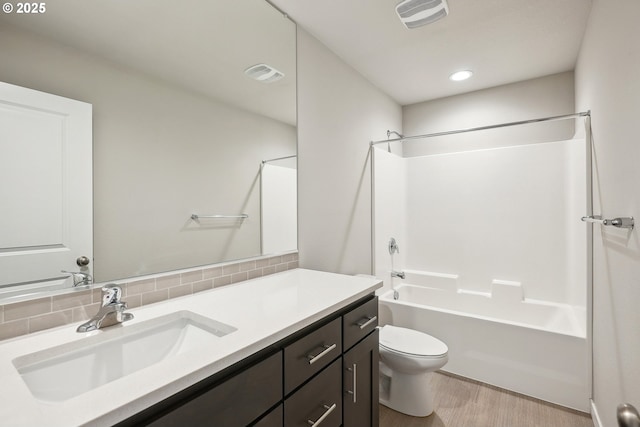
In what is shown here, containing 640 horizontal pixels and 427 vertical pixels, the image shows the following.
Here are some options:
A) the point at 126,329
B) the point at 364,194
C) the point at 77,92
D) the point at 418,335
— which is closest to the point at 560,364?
the point at 418,335

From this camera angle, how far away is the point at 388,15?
6.18 ft

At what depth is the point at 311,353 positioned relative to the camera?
1062mm

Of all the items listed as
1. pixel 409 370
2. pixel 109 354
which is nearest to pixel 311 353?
pixel 109 354

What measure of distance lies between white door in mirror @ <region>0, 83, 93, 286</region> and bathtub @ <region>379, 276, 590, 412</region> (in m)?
2.20

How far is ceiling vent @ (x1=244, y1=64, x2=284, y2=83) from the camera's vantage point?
5.70ft

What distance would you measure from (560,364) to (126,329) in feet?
8.19

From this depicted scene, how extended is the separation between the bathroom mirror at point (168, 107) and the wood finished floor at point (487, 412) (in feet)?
4.57

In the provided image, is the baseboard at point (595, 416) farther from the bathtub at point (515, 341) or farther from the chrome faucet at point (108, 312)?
the chrome faucet at point (108, 312)

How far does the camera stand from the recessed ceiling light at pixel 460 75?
8.88 feet

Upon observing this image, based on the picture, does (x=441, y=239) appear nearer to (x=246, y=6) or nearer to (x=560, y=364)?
(x=560, y=364)

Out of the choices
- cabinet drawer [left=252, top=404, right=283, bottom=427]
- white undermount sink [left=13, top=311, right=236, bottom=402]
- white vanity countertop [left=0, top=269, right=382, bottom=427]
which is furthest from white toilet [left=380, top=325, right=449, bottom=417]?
white undermount sink [left=13, top=311, right=236, bottom=402]

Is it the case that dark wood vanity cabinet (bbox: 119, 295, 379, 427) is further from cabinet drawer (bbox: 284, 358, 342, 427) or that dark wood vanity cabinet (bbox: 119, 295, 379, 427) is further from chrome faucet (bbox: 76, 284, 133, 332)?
chrome faucet (bbox: 76, 284, 133, 332)

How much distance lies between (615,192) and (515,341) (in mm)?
1233

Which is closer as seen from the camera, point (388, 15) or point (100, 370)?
point (100, 370)
